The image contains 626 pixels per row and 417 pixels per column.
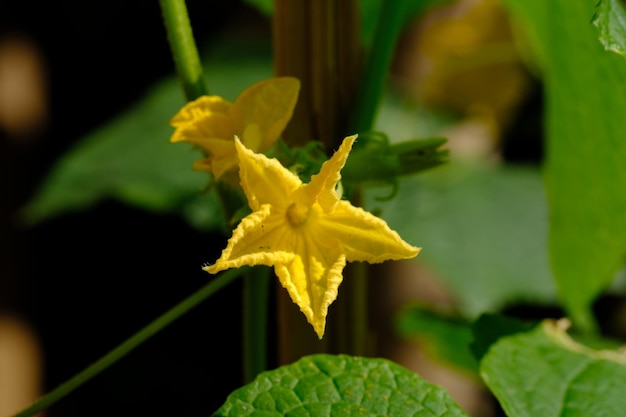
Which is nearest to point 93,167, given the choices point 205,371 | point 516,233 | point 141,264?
point 141,264

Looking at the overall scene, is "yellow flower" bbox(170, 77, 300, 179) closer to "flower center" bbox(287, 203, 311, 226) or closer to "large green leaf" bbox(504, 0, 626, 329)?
"flower center" bbox(287, 203, 311, 226)

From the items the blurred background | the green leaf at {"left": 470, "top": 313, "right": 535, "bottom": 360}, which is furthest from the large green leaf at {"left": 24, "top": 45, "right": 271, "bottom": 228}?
the green leaf at {"left": 470, "top": 313, "right": 535, "bottom": 360}

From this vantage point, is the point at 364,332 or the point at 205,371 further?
the point at 205,371

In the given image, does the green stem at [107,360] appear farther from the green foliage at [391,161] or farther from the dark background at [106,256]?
the dark background at [106,256]

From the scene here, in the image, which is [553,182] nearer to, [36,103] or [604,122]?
[604,122]

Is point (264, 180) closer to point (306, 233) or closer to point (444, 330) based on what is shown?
point (306, 233)

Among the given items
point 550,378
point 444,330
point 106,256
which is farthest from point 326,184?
point 106,256

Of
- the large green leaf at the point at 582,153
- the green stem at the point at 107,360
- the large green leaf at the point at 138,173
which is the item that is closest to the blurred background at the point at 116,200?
the large green leaf at the point at 138,173
